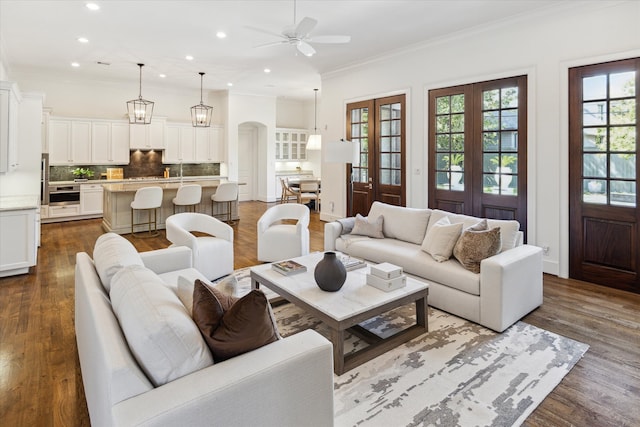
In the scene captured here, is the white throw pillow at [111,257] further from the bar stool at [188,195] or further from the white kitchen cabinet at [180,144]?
the white kitchen cabinet at [180,144]

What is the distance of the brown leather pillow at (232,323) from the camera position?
153 centimetres

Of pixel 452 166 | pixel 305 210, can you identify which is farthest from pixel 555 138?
pixel 305 210

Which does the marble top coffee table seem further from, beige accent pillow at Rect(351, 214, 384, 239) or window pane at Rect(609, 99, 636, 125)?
window pane at Rect(609, 99, 636, 125)

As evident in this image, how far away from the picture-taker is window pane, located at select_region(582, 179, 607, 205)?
162 inches

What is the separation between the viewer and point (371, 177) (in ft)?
22.7

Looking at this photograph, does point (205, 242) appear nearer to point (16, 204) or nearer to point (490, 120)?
point (16, 204)

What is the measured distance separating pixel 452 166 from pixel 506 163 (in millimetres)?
795

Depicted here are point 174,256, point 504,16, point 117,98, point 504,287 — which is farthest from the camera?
point 117,98

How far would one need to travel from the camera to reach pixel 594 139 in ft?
13.6

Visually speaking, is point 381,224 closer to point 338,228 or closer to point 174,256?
point 338,228

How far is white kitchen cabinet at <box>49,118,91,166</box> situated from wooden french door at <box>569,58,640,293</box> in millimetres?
9100

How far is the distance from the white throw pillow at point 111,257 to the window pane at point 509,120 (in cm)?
457

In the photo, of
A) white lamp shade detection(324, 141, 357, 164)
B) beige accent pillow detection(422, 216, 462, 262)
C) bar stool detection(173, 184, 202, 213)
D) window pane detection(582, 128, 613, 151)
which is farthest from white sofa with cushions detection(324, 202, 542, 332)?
bar stool detection(173, 184, 202, 213)

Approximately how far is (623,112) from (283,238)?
156 inches
